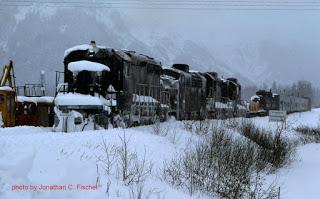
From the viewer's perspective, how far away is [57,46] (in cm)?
17875

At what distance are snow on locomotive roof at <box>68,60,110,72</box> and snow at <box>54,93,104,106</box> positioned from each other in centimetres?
159

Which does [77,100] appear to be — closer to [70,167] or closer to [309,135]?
[70,167]

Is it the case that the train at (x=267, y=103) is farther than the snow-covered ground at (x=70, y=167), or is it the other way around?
the train at (x=267, y=103)

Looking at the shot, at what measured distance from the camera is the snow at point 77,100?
1638cm

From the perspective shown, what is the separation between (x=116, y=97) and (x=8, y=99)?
5799mm

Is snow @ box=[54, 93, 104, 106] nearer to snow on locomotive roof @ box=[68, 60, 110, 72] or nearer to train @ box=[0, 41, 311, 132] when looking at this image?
train @ box=[0, 41, 311, 132]

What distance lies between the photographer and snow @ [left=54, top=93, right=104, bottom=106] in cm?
1638

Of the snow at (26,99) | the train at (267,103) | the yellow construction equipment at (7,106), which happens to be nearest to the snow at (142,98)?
the yellow construction equipment at (7,106)

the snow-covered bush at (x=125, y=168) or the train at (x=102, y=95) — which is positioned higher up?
the train at (x=102, y=95)

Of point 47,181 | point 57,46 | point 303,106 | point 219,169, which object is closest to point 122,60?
point 219,169

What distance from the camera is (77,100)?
16.4 meters

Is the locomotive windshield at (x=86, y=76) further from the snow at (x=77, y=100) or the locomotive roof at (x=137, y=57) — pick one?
the locomotive roof at (x=137, y=57)

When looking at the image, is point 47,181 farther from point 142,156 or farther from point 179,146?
point 179,146

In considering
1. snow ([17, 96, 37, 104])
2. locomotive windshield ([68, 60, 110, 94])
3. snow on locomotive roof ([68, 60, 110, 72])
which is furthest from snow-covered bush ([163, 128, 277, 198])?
snow ([17, 96, 37, 104])
